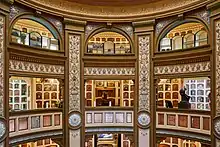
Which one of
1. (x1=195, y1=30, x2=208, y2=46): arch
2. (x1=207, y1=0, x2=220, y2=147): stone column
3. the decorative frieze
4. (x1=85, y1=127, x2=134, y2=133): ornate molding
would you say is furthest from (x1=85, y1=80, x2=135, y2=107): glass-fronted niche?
the decorative frieze

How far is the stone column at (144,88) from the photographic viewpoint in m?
9.28

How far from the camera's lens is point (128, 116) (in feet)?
32.5

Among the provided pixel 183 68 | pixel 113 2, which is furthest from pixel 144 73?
pixel 113 2

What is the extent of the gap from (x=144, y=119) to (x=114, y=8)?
14.1 feet

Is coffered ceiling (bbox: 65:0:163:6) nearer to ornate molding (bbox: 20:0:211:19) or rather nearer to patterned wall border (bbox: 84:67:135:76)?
ornate molding (bbox: 20:0:211:19)

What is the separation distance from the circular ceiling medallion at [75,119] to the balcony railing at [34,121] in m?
0.40

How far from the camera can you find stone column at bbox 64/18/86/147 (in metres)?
9.12

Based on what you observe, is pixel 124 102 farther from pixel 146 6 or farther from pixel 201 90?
pixel 146 6

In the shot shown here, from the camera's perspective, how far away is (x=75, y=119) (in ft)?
30.2

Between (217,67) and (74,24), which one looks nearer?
(217,67)

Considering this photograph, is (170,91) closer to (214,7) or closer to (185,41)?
(185,41)

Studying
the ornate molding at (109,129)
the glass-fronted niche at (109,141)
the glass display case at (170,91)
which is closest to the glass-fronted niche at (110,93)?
the glass display case at (170,91)

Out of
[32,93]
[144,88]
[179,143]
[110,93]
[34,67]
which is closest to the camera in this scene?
[34,67]

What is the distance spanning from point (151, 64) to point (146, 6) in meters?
2.16
